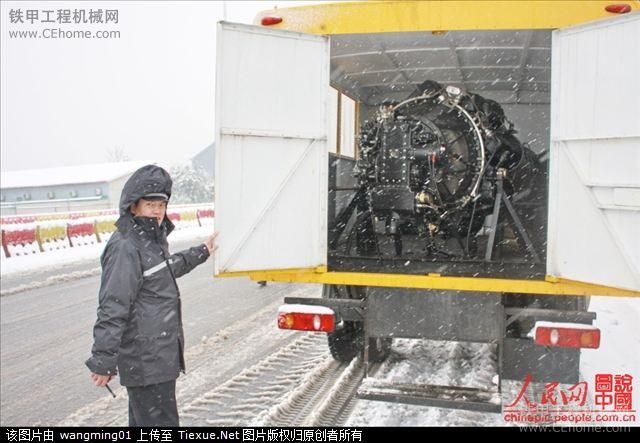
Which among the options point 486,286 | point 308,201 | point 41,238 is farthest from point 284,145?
point 41,238

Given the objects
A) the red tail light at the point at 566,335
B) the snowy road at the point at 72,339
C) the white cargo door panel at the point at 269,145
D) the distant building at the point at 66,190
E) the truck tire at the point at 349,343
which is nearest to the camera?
the red tail light at the point at 566,335

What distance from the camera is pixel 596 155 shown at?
3.59 metres

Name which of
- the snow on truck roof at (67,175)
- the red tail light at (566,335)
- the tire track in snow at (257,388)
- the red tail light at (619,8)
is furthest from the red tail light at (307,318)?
the snow on truck roof at (67,175)

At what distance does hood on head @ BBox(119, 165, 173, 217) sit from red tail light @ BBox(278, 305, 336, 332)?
1.66 metres

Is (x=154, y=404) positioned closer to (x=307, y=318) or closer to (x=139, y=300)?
(x=139, y=300)

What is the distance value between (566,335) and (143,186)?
288 cm

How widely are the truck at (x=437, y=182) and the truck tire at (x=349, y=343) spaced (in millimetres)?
80

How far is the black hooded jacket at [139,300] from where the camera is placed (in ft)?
9.39

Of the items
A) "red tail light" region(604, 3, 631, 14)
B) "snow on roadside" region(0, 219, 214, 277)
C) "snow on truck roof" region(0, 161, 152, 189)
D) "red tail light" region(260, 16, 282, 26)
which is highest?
"snow on truck roof" region(0, 161, 152, 189)

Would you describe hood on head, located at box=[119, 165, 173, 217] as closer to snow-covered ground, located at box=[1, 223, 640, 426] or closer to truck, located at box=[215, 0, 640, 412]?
truck, located at box=[215, 0, 640, 412]

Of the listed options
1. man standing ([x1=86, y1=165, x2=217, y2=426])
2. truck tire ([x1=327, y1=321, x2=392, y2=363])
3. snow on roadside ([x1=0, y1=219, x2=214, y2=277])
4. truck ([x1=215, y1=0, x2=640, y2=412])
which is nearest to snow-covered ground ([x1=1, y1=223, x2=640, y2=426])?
truck tire ([x1=327, y1=321, x2=392, y2=363])

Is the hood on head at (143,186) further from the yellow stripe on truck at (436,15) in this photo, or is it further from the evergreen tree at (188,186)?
the evergreen tree at (188,186)

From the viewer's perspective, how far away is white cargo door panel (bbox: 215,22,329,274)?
3.94m

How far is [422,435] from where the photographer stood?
399 cm
